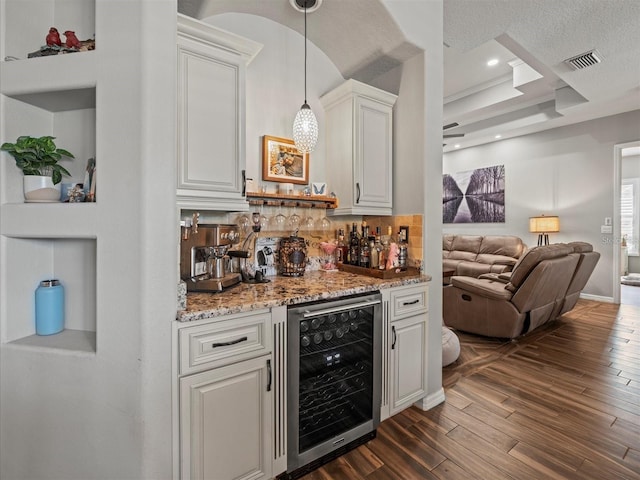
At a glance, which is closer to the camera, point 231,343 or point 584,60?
point 231,343

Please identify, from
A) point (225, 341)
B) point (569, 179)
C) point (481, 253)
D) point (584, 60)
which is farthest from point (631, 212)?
point (225, 341)

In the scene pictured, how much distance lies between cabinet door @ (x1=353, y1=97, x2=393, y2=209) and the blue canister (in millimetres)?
1830

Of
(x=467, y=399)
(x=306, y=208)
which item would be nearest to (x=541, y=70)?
(x=306, y=208)

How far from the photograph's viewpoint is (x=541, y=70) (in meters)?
3.95

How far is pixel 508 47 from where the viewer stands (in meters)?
3.38

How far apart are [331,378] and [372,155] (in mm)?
1629

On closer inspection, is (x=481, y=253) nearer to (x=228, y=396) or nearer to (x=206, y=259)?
(x=206, y=259)

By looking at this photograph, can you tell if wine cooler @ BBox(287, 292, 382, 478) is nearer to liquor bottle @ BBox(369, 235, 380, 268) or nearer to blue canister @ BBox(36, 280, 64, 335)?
liquor bottle @ BBox(369, 235, 380, 268)

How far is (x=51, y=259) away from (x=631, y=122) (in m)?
7.51

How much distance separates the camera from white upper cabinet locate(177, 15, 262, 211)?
1.63 m

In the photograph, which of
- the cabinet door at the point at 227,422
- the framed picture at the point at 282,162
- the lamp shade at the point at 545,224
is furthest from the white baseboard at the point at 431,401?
the lamp shade at the point at 545,224

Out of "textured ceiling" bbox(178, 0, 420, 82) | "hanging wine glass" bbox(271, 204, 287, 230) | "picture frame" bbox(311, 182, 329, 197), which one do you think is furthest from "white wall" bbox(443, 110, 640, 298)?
"hanging wine glass" bbox(271, 204, 287, 230)

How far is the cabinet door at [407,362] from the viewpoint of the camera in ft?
6.65

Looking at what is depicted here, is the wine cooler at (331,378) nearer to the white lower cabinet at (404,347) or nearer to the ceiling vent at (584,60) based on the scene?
the white lower cabinet at (404,347)
